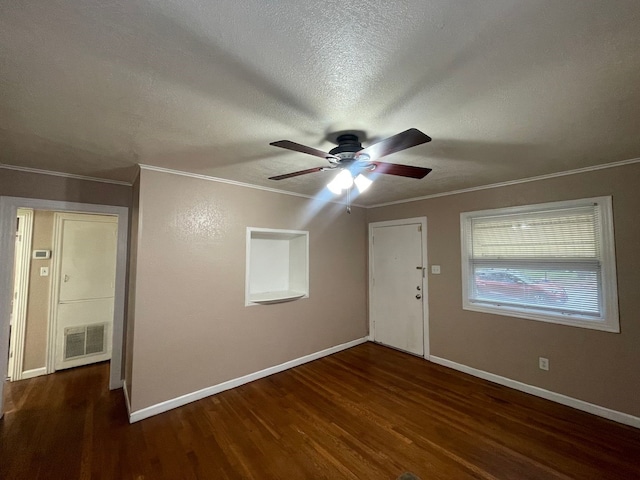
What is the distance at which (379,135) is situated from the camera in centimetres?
186

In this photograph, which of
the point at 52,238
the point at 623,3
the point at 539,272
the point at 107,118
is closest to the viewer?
the point at 623,3

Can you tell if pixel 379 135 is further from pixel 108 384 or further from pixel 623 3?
pixel 108 384

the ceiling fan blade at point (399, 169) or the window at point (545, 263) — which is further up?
the ceiling fan blade at point (399, 169)

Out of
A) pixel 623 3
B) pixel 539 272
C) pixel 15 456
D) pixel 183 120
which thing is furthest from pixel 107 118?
pixel 539 272

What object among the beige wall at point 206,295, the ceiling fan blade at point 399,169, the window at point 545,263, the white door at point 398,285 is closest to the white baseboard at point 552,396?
the white door at point 398,285

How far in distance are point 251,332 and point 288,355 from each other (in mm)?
682

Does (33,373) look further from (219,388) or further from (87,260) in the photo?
(219,388)

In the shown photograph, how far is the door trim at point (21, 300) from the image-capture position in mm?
3166

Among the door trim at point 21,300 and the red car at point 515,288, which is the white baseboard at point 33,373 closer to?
the door trim at point 21,300

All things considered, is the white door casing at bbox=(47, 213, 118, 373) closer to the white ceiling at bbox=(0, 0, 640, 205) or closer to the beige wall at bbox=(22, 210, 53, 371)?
the beige wall at bbox=(22, 210, 53, 371)

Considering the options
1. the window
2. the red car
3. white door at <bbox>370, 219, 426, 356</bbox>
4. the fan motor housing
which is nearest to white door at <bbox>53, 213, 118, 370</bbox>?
the fan motor housing

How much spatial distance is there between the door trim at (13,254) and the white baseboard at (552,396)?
13.5ft

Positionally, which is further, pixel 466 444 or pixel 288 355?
pixel 288 355

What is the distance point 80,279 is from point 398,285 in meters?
4.60
